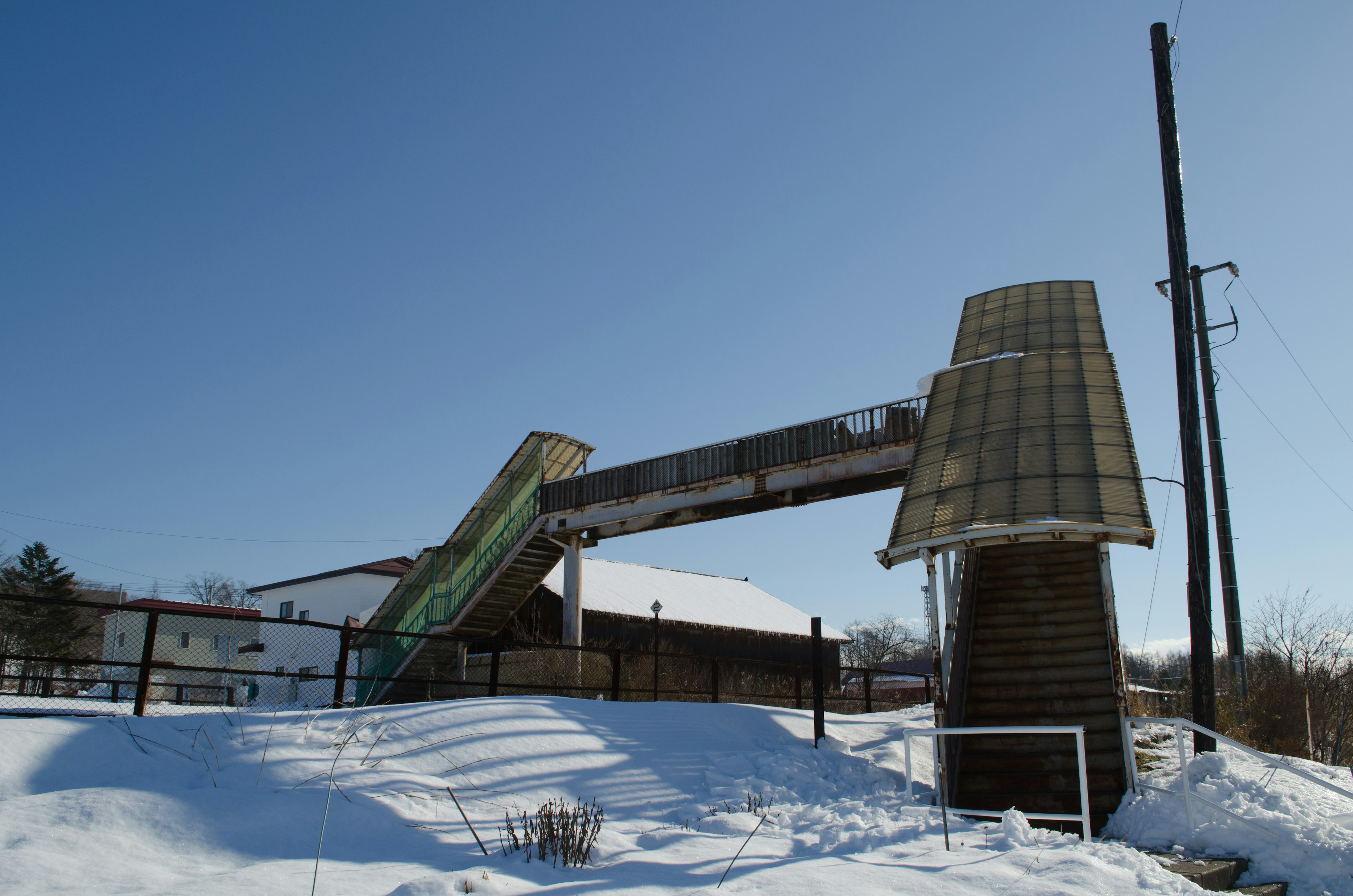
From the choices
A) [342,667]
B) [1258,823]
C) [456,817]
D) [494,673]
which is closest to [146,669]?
[342,667]

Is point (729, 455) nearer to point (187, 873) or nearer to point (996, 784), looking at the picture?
point (996, 784)

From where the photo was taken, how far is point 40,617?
3575cm

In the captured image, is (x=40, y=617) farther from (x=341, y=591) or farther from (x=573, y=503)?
(x=573, y=503)

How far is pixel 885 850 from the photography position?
650cm

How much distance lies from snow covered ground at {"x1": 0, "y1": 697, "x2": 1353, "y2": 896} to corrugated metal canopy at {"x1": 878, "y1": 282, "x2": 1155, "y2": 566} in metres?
2.93

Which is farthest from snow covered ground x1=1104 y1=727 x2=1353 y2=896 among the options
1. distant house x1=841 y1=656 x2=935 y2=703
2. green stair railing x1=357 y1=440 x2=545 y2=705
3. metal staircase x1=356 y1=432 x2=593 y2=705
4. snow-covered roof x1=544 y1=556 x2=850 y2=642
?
snow-covered roof x1=544 y1=556 x2=850 y2=642

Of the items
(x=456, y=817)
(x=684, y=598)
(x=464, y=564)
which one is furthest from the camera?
(x=684, y=598)

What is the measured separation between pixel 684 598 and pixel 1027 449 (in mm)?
24566

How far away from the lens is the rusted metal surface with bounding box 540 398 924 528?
1825cm

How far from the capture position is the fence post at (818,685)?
12.5 meters

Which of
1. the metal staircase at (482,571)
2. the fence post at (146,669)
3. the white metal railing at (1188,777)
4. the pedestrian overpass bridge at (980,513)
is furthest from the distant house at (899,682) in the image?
the fence post at (146,669)

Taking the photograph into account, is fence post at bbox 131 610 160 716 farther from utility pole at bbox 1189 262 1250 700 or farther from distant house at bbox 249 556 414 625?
distant house at bbox 249 556 414 625

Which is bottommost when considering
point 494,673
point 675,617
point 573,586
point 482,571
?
point 494,673

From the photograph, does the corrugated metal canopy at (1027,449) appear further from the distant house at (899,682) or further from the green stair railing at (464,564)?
the green stair railing at (464,564)
